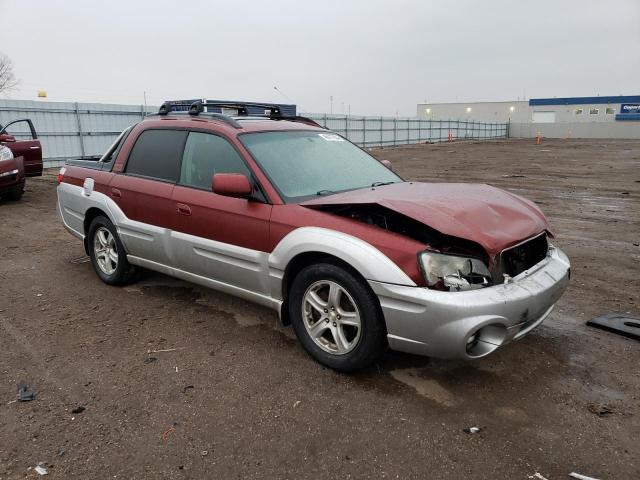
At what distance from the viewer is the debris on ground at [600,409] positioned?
277cm

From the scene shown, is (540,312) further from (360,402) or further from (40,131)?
(40,131)

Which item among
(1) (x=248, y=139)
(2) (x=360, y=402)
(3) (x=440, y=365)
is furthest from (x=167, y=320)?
(3) (x=440, y=365)

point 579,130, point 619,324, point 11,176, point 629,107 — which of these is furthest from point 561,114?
point 619,324

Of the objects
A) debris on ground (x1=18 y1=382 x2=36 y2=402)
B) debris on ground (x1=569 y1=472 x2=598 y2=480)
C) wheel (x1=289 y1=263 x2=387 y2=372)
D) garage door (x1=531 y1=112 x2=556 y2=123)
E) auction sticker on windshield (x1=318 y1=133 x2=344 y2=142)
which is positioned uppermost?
garage door (x1=531 y1=112 x2=556 y2=123)

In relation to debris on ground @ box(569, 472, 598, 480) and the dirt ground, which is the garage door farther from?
debris on ground @ box(569, 472, 598, 480)

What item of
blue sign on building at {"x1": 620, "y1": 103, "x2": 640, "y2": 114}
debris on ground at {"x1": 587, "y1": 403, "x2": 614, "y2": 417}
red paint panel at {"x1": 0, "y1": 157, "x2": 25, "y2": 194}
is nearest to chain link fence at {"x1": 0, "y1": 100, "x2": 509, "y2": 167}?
red paint panel at {"x1": 0, "y1": 157, "x2": 25, "y2": 194}

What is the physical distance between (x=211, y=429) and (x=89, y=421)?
0.71 metres

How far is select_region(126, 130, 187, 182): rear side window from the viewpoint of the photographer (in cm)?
420

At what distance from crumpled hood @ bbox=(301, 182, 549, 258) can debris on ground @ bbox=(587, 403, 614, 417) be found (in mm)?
1061

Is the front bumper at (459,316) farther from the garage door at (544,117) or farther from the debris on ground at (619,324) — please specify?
the garage door at (544,117)

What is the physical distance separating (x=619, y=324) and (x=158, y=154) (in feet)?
13.8

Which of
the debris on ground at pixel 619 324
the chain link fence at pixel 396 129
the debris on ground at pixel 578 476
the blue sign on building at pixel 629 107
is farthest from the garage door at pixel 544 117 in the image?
the debris on ground at pixel 578 476

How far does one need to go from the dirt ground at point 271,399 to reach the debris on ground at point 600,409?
12 millimetres

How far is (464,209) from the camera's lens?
3.03 meters
